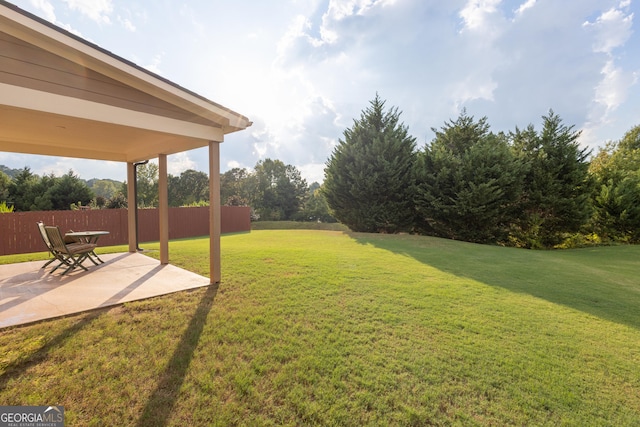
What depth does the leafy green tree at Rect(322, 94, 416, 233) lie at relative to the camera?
14859mm

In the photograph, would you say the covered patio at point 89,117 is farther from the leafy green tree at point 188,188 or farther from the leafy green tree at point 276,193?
the leafy green tree at point 188,188

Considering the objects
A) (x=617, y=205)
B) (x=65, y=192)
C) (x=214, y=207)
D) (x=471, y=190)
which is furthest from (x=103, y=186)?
(x=617, y=205)

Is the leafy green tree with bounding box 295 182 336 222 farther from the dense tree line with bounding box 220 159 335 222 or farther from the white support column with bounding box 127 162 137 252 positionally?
the white support column with bounding box 127 162 137 252

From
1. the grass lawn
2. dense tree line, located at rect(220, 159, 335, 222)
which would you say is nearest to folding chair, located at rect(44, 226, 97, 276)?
the grass lawn

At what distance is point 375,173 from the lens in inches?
579

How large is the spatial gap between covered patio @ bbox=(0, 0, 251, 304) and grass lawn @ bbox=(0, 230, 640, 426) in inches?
49.5

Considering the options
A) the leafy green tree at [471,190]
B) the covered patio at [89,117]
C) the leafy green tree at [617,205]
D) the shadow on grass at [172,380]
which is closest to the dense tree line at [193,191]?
the covered patio at [89,117]

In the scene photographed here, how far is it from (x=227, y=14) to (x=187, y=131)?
5.12m

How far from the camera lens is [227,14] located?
294 inches

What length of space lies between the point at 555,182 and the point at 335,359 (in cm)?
1681

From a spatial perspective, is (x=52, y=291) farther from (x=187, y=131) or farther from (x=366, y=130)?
(x=366, y=130)

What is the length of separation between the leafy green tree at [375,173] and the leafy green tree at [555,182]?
6175 millimetres

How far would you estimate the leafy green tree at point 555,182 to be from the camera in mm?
13914

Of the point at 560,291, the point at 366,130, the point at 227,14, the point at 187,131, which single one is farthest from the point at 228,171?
the point at 560,291
